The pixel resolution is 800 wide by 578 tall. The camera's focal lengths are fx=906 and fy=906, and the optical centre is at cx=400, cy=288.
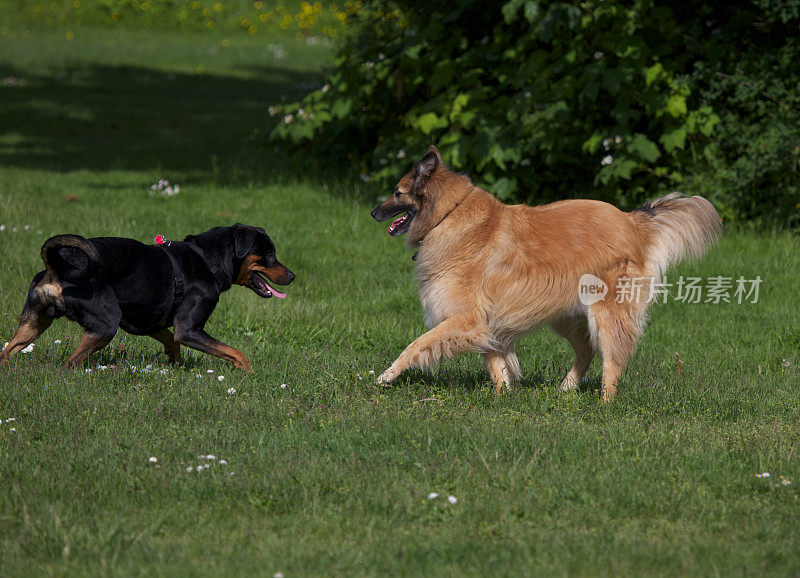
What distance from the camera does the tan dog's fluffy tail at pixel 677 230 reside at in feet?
20.0

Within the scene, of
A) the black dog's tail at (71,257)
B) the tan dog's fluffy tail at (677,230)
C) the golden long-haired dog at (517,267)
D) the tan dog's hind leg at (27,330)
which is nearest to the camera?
the black dog's tail at (71,257)

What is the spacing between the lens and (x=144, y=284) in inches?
231

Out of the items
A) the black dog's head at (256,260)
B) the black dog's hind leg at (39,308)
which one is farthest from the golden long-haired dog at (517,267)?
the black dog's hind leg at (39,308)

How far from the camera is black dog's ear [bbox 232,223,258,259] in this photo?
6.29 meters

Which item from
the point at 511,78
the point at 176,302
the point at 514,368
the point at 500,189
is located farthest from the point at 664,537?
the point at 511,78

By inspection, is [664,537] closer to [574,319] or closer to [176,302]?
[574,319]

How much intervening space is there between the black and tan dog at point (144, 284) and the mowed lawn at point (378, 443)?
26 centimetres

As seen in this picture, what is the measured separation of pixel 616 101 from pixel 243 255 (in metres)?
5.54

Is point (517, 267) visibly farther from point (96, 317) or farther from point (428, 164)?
point (96, 317)

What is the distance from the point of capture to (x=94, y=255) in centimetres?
552

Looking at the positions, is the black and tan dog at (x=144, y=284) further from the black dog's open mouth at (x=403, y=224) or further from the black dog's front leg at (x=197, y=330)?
the black dog's open mouth at (x=403, y=224)

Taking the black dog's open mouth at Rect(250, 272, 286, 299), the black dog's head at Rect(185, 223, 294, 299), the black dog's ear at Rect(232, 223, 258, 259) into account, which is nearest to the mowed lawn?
the black dog's open mouth at Rect(250, 272, 286, 299)

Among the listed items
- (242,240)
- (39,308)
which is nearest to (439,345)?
(242,240)

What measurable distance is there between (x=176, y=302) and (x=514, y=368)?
2.32 m
